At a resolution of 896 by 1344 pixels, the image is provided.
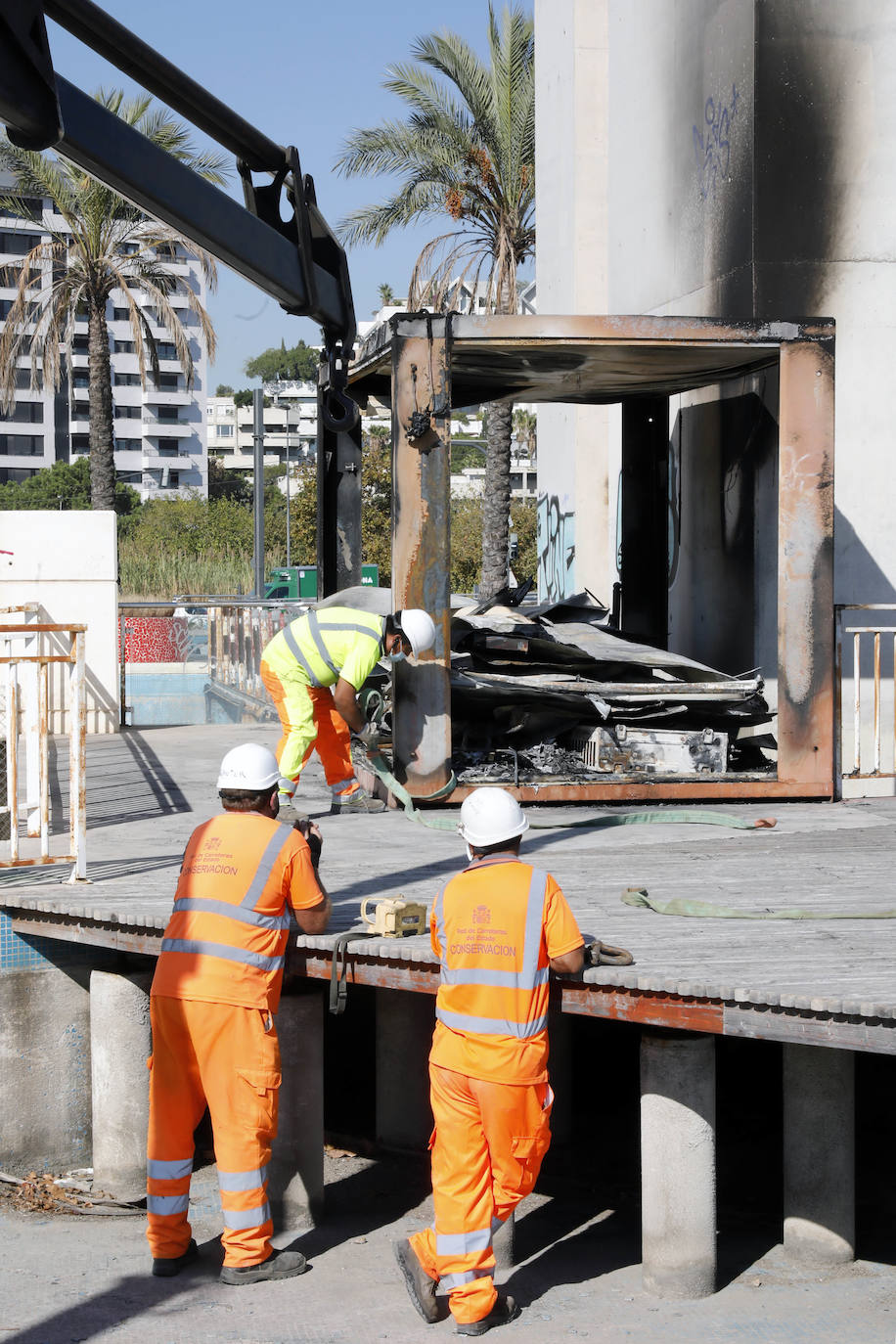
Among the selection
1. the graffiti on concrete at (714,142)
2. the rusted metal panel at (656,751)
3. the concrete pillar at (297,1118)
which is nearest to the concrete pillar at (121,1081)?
the concrete pillar at (297,1118)

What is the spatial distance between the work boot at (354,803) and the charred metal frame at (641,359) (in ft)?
0.99

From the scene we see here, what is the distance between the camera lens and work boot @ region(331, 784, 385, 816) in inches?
381

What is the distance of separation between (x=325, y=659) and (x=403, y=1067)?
2.48 m

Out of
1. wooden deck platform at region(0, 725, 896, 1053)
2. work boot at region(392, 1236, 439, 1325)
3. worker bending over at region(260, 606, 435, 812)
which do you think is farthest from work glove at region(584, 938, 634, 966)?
worker bending over at region(260, 606, 435, 812)

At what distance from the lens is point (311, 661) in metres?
8.82

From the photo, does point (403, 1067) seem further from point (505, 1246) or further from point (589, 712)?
point (589, 712)

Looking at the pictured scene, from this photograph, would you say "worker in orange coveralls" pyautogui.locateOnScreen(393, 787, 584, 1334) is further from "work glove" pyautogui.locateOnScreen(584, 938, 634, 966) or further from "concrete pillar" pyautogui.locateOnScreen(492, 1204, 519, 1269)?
"concrete pillar" pyautogui.locateOnScreen(492, 1204, 519, 1269)

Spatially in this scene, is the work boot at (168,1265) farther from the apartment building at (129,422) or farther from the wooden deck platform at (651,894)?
the apartment building at (129,422)

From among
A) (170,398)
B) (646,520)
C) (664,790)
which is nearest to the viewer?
(664,790)

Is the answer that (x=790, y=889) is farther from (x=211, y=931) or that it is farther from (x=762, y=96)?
(x=762, y=96)

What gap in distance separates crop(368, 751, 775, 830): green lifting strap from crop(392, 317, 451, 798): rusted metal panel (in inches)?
5.0

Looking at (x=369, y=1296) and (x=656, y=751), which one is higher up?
(x=656, y=751)

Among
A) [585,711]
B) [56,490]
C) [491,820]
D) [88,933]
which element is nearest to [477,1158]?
[491,820]

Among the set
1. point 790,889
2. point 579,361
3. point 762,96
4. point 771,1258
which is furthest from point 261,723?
point 771,1258
